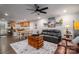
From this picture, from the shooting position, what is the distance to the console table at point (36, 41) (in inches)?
98.3

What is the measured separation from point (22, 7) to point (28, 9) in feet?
0.58

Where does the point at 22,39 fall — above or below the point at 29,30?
below

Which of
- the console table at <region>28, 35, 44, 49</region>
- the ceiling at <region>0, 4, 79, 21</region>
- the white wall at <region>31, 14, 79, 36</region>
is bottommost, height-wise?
the console table at <region>28, 35, 44, 49</region>

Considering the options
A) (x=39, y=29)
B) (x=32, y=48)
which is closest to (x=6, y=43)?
(x=32, y=48)

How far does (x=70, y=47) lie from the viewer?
245 cm

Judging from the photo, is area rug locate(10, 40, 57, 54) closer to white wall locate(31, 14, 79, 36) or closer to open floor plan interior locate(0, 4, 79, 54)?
open floor plan interior locate(0, 4, 79, 54)

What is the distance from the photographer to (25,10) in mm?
2457

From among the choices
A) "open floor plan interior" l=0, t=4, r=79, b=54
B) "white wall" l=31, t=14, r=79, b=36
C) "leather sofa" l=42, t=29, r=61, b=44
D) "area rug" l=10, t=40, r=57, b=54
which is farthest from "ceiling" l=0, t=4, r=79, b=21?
Result: "area rug" l=10, t=40, r=57, b=54

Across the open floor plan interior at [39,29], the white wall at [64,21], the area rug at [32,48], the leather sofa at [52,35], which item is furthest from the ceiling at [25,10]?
the area rug at [32,48]

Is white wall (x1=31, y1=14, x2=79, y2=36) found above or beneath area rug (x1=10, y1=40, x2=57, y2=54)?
above

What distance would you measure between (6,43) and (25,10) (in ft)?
3.47

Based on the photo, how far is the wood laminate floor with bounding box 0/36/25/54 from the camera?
2.49m
